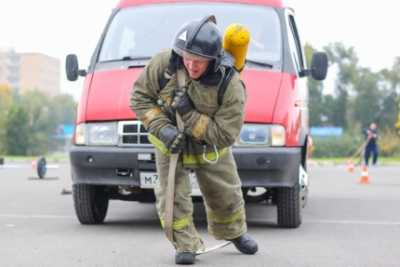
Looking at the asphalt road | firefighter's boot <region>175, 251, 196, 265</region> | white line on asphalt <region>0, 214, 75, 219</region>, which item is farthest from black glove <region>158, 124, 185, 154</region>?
white line on asphalt <region>0, 214, 75, 219</region>

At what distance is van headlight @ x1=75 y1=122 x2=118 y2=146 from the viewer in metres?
8.30

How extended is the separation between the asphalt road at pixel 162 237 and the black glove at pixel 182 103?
107 centimetres

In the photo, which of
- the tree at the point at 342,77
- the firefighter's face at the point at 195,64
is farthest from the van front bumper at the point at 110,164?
the tree at the point at 342,77

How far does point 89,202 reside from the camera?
8.68m

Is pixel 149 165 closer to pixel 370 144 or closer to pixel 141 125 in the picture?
pixel 141 125

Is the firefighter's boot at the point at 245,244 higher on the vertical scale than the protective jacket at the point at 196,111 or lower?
lower

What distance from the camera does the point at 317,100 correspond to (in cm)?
10856

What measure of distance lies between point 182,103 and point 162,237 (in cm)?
210

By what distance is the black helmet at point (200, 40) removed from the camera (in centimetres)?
582

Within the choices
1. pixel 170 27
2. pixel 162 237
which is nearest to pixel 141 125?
pixel 162 237

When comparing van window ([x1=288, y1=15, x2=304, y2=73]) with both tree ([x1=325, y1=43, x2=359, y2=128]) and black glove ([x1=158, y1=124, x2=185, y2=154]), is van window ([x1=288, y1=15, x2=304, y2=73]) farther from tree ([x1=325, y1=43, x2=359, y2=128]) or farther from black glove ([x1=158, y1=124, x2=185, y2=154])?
tree ([x1=325, y1=43, x2=359, y2=128])

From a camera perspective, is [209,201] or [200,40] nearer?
[200,40]

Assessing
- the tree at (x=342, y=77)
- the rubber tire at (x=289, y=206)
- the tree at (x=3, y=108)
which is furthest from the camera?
the tree at (x=342, y=77)

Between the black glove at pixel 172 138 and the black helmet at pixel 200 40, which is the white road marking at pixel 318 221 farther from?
the black helmet at pixel 200 40
